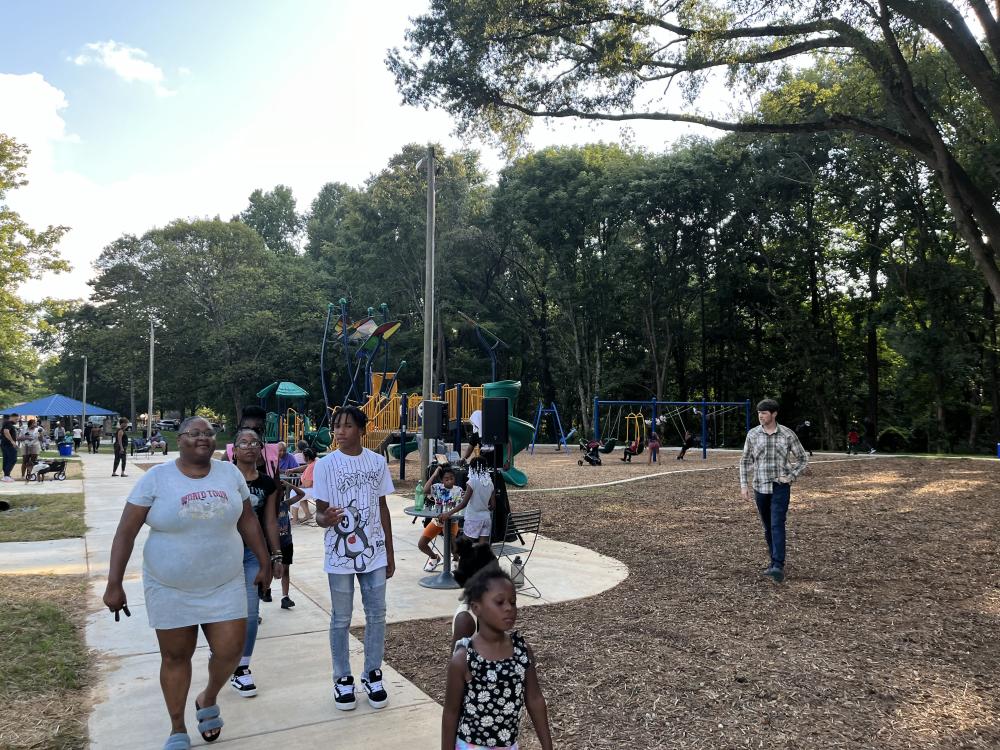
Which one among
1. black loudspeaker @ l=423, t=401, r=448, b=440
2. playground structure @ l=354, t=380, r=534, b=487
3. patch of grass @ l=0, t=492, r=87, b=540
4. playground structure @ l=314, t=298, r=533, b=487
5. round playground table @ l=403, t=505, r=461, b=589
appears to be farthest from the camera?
playground structure @ l=354, t=380, r=534, b=487

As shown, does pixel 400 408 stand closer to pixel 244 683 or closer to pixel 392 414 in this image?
pixel 392 414

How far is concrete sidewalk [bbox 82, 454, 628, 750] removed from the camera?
12.1 ft

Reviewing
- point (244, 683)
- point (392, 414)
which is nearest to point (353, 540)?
point (244, 683)

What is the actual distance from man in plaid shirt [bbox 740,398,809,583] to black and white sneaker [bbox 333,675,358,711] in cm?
419

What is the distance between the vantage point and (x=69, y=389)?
69.4 metres

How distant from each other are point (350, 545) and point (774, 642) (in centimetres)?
312

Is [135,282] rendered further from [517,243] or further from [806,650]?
[806,650]

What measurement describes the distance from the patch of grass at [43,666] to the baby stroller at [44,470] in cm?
1286

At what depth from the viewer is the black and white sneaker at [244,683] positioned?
4141mm

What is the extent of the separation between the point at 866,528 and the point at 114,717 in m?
9.15

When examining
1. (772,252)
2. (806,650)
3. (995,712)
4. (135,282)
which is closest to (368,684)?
(806,650)

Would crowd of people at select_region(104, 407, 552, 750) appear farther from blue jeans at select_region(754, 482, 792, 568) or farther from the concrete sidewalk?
blue jeans at select_region(754, 482, 792, 568)

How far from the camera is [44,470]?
1798 centimetres

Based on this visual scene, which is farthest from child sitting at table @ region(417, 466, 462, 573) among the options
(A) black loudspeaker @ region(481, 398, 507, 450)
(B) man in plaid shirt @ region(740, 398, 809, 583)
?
(B) man in plaid shirt @ region(740, 398, 809, 583)
